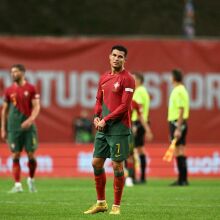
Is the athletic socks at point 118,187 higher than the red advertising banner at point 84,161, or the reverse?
the red advertising banner at point 84,161

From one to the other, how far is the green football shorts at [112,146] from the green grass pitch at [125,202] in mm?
852

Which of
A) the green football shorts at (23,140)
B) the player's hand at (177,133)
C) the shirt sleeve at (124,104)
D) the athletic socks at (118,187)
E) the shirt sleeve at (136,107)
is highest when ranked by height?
the shirt sleeve at (136,107)

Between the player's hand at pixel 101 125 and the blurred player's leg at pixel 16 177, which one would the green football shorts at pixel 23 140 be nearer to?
the blurred player's leg at pixel 16 177

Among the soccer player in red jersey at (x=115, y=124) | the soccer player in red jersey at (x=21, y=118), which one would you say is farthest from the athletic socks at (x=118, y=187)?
the soccer player in red jersey at (x=21, y=118)

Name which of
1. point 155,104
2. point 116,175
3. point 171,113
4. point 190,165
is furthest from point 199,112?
point 116,175

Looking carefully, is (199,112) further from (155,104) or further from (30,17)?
(30,17)

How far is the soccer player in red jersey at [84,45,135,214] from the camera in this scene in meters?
12.9

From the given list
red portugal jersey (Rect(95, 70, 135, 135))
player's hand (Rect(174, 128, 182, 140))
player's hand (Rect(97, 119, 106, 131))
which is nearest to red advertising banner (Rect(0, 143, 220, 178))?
player's hand (Rect(174, 128, 182, 140))

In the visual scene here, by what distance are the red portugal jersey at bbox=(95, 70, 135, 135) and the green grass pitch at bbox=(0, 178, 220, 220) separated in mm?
1259

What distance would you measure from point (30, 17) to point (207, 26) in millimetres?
7164

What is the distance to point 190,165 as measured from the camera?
24.2 m

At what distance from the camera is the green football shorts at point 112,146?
12961 mm

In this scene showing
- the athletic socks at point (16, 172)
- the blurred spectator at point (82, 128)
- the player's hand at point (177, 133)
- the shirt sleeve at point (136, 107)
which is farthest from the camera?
the blurred spectator at point (82, 128)

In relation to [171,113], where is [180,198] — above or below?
below
